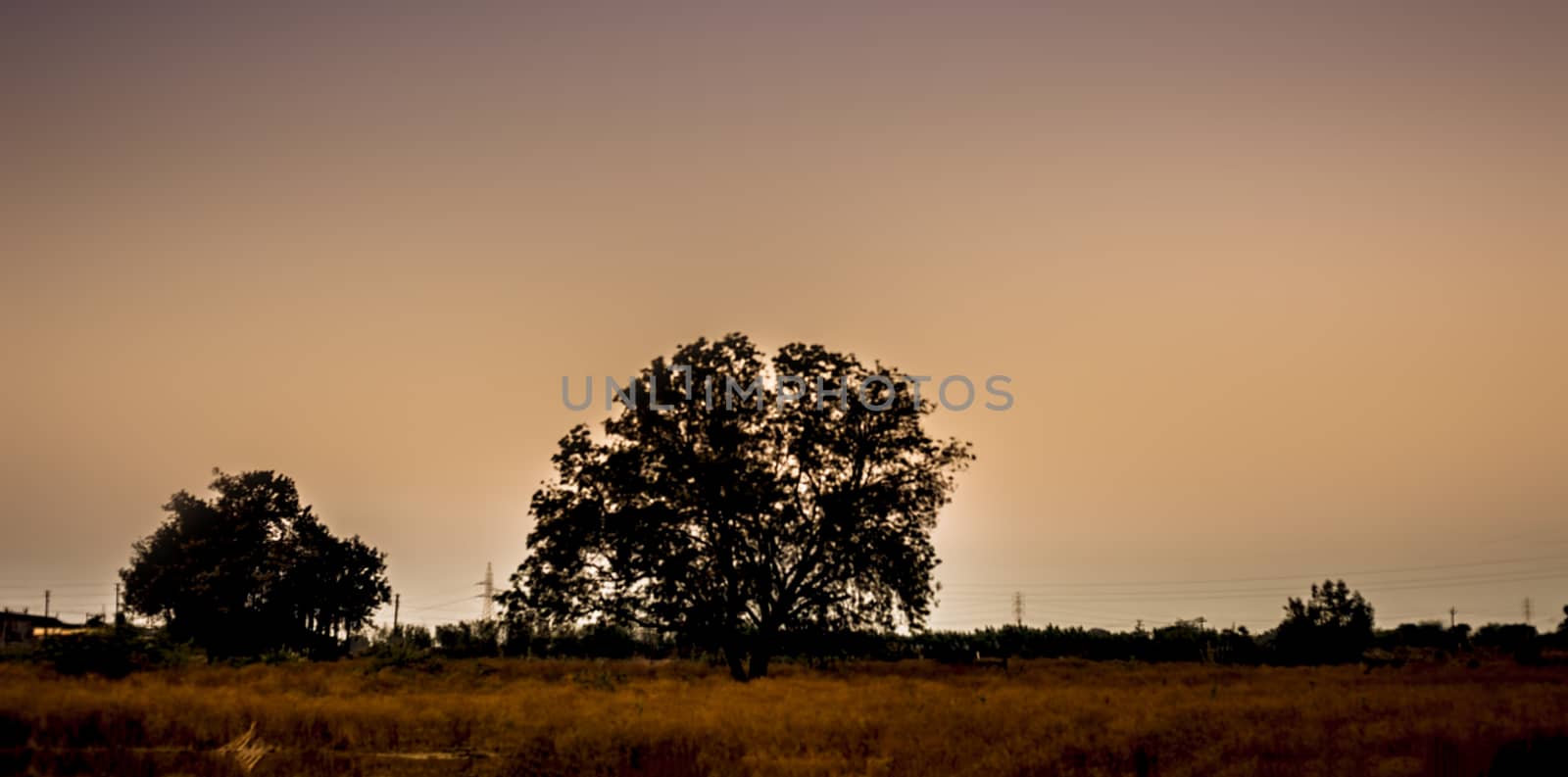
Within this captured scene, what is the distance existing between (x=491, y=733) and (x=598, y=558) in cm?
1944

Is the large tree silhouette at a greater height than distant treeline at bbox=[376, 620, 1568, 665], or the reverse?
the large tree silhouette

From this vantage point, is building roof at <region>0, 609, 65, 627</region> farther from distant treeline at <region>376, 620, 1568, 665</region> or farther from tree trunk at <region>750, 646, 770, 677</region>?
tree trunk at <region>750, 646, 770, 677</region>

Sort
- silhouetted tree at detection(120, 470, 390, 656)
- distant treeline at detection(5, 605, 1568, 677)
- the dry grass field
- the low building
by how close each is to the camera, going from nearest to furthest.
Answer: the dry grass field < distant treeline at detection(5, 605, 1568, 677) < silhouetted tree at detection(120, 470, 390, 656) < the low building

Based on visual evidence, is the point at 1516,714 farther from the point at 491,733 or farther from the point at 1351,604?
the point at 1351,604

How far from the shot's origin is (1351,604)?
87062 millimetres

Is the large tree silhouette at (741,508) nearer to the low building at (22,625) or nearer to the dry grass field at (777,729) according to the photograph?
the dry grass field at (777,729)

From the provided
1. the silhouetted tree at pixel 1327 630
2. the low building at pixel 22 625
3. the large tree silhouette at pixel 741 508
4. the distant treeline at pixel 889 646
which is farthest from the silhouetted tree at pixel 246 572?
the silhouetted tree at pixel 1327 630

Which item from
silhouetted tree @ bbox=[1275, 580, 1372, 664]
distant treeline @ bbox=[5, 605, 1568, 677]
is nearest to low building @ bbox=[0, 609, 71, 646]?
distant treeline @ bbox=[5, 605, 1568, 677]

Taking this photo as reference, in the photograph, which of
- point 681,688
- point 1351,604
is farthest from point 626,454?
point 1351,604

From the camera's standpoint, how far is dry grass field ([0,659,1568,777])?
19297 millimetres

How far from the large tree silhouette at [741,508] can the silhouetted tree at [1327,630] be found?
30.9 m

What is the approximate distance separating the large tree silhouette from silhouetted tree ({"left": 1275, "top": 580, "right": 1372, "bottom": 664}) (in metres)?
30.9

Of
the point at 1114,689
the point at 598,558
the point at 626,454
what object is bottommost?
the point at 1114,689

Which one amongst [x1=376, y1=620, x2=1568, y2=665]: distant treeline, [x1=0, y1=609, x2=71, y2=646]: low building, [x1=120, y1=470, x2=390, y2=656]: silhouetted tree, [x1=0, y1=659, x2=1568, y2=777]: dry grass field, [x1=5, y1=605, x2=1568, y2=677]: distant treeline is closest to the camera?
[x1=0, y1=659, x2=1568, y2=777]: dry grass field
